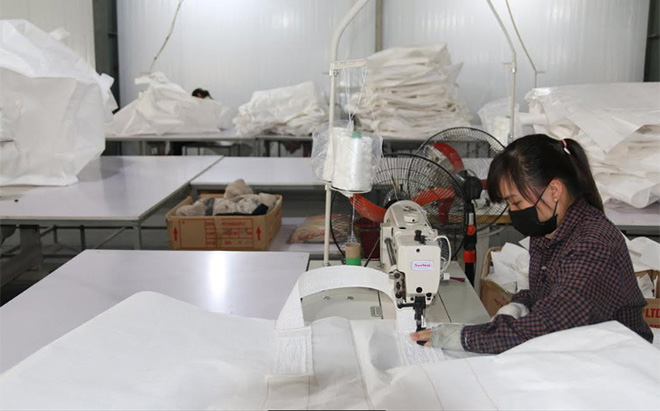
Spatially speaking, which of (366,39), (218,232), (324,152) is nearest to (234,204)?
(218,232)

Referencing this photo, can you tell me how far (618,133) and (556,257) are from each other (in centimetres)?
116

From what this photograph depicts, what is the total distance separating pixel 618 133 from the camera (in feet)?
7.85

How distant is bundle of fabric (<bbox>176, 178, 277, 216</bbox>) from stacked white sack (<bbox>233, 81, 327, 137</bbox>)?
2.28 meters

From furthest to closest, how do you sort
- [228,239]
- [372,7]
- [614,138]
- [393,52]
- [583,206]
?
[372,7]
[393,52]
[228,239]
[614,138]
[583,206]

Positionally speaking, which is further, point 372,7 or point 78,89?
point 372,7

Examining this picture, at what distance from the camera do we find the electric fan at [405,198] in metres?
1.81

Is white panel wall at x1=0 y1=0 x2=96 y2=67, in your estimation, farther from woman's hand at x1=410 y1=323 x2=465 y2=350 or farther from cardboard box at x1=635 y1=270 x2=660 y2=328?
woman's hand at x1=410 y1=323 x2=465 y2=350

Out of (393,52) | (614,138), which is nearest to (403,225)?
(614,138)

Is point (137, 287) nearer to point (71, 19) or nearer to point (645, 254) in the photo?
point (645, 254)

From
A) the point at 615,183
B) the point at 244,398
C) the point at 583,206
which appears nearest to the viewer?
the point at 244,398

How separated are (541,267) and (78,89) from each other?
224cm

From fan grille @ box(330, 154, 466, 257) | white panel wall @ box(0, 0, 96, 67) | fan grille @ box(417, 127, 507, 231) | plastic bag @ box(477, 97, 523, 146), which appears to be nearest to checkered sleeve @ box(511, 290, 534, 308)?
fan grille @ box(330, 154, 466, 257)

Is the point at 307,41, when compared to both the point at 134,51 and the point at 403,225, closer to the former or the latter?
the point at 134,51

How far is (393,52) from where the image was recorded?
4.28m
